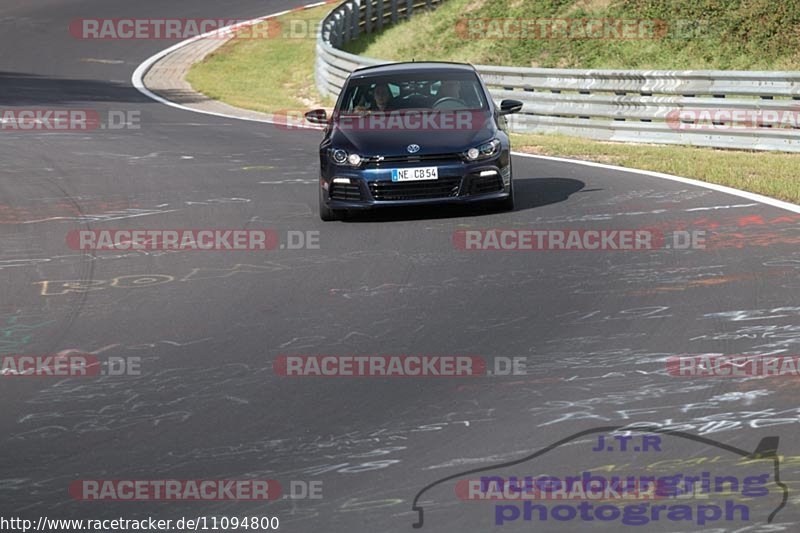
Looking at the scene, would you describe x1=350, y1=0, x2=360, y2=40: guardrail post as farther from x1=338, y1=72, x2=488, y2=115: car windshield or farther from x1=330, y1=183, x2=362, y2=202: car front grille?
x1=330, y1=183, x2=362, y2=202: car front grille

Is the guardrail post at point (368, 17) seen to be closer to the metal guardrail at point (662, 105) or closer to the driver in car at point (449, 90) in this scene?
the metal guardrail at point (662, 105)

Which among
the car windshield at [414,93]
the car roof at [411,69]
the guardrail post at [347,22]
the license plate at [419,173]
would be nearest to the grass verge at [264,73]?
the guardrail post at [347,22]

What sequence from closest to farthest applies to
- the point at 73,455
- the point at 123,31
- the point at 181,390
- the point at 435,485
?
the point at 435,485 → the point at 73,455 → the point at 181,390 → the point at 123,31

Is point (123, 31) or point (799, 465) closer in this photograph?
point (799, 465)

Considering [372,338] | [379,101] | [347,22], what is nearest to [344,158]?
[379,101]

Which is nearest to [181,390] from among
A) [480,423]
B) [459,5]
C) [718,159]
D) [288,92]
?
[480,423]

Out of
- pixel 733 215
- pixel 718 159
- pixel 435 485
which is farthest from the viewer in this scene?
pixel 718 159

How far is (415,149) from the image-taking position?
13633 mm

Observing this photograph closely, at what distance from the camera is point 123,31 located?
44625mm

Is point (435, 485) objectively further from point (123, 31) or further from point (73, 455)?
point (123, 31)

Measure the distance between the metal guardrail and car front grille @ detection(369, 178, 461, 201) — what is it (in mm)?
7241

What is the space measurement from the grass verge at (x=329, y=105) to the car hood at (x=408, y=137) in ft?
10.1

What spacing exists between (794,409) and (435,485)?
2.03m

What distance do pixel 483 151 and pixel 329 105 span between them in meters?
16.8
